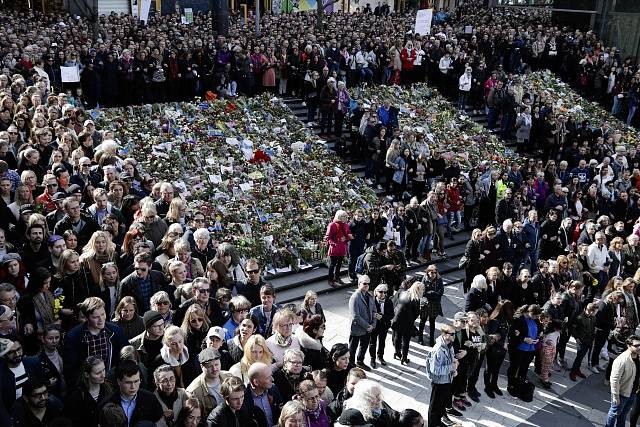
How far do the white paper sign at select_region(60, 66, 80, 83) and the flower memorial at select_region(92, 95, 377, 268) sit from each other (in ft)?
2.93

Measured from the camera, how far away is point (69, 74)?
47.8 ft

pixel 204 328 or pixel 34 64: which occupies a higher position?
pixel 34 64

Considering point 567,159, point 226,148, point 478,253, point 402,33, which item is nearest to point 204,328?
point 478,253

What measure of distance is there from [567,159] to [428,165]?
4647 millimetres

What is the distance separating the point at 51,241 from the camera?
7.50 m

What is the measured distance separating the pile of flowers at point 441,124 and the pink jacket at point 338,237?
6.12m

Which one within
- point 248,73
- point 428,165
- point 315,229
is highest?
point 248,73

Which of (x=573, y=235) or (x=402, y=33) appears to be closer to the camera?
(x=573, y=235)

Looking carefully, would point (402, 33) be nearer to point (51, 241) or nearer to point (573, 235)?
point (573, 235)

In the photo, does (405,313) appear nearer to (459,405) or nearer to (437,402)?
(459,405)

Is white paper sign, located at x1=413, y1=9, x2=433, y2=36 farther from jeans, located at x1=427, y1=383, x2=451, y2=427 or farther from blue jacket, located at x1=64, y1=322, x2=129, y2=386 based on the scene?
blue jacket, located at x1=64, y1=322, x2=129, y2=386

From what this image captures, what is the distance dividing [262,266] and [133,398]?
6707mm

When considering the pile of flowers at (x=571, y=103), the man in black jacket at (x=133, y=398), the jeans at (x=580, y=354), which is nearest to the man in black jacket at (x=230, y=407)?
the man in black jacket at (x=133, y=398)

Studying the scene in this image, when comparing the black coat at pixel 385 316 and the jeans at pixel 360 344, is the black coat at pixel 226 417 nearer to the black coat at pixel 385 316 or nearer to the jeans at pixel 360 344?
the jeans at pixel 360 344
